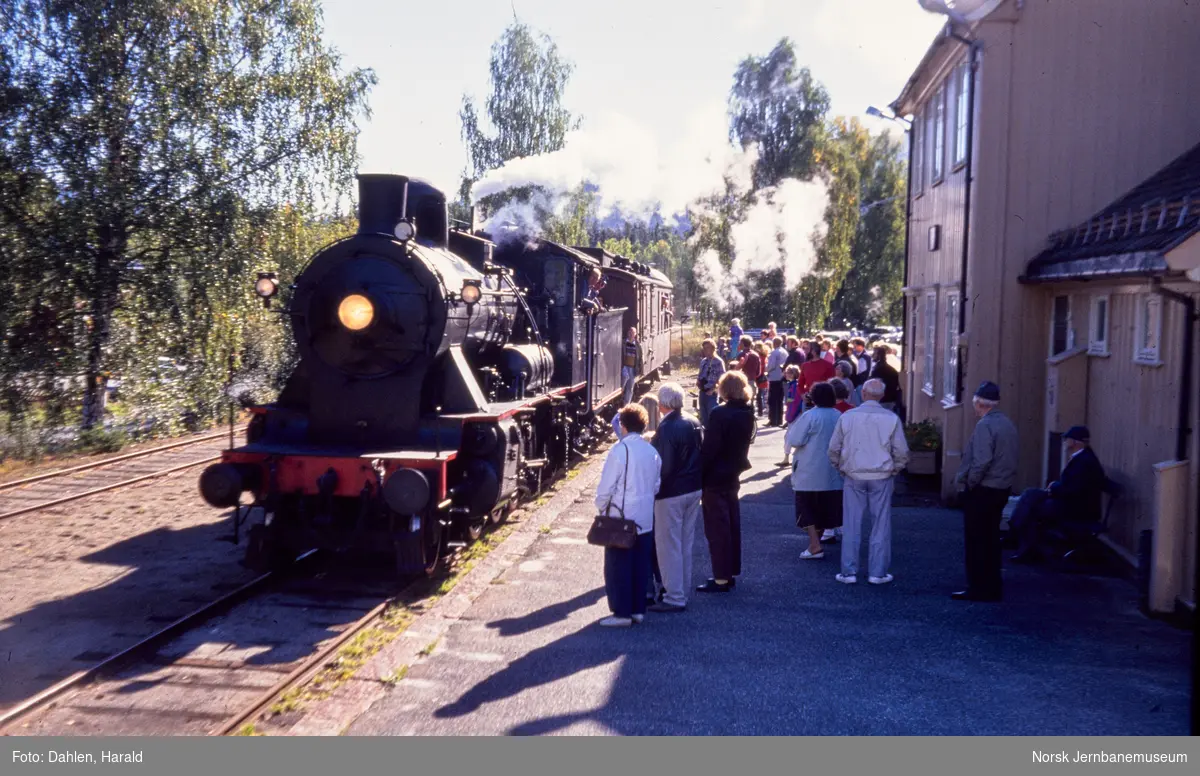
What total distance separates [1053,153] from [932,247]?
293cm

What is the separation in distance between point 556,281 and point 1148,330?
6.23 m

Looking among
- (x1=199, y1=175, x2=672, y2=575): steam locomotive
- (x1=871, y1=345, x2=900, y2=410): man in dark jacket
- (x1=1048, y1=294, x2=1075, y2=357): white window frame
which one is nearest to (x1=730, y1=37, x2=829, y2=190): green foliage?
(x1=871, y1=345, x2=900, y2=410): man in dark jacket

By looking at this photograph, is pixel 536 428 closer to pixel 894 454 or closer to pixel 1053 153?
pixel 894 454

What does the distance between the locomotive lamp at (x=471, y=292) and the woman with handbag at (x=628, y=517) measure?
2.03m

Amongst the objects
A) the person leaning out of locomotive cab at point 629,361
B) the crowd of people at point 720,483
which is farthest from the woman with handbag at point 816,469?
the person leaning out of locomotive cab at point 629,361

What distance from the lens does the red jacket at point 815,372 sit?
1238cm

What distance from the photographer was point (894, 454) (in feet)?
25.9

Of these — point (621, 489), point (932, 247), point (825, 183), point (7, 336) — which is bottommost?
point (621, 489)

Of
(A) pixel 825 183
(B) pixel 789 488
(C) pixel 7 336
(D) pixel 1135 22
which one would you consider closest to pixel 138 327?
(C) pixel 7 336

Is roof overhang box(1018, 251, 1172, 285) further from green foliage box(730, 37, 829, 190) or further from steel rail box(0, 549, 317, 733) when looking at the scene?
green foliage box(730, 37, 829, 190)

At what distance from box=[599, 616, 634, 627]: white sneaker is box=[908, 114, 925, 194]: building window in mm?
10508

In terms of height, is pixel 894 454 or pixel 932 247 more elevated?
pixel 932 247

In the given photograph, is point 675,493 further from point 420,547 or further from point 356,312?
point 356,312

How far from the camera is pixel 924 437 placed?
40.7 feet
